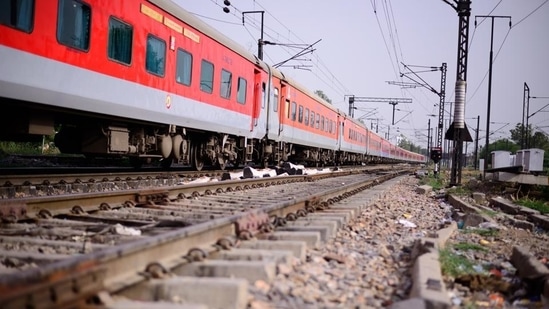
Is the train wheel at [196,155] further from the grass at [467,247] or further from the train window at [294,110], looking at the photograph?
the grass at [467,247]

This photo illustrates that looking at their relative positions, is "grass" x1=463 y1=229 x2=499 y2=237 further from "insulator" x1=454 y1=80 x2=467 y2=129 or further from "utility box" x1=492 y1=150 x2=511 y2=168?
"utility box" x1=492 y1=150 x2=511 y2=168

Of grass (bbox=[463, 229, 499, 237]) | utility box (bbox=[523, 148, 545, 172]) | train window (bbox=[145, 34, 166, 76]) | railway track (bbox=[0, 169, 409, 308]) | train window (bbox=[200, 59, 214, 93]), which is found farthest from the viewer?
utility box (bbox=[523, 148, 545, 172])

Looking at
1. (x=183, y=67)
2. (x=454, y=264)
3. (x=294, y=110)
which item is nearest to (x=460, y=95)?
(x=294, y=110)

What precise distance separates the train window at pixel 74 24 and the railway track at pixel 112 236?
2.59m

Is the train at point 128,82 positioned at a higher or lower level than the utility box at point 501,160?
higher

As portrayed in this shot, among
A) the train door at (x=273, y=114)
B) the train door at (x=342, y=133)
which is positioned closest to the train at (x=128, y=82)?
the train door at (x=273, y=114)

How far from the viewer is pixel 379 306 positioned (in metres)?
3.25

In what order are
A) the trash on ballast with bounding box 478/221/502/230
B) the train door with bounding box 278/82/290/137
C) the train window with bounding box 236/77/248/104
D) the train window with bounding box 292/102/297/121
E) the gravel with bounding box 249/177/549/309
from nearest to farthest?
the gravel with bounding box 249/177/549/309 < the trash on ballast with bounding box 478/221/502/230 < the train window with bounding box 236/77/248/104 < the train door with bounding box 278/82/290/137 < the train window with bounding box 292/102/297/121

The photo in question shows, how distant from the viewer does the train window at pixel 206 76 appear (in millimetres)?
11769

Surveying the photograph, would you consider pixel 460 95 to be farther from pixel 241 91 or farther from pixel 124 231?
pixel 124 231

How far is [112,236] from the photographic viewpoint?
432 centimetres

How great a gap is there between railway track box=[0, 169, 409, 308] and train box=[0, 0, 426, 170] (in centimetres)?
203

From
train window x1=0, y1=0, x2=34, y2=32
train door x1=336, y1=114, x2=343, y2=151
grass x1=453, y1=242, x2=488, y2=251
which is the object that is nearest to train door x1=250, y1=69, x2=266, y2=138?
train window x1=0, y1=0, x2=34, y2=32

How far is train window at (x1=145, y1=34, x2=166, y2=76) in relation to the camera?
948cm
